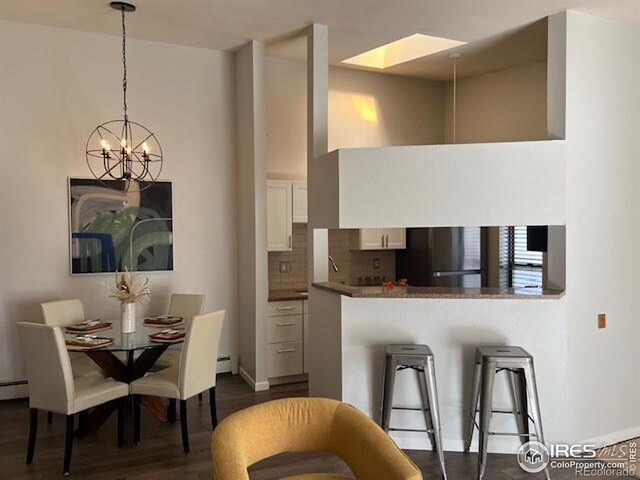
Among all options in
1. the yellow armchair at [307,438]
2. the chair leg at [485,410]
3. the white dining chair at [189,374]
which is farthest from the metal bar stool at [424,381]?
the white dining chair at [189,374]

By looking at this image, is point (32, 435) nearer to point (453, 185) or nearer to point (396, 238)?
point (453, 185)

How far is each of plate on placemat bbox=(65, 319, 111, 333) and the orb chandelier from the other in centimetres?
135

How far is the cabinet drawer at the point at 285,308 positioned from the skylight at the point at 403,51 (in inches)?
104

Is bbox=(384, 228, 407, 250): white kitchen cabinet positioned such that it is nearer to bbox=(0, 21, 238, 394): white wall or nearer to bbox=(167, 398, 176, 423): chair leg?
bbox=(0, 21, 238, 394): white wall

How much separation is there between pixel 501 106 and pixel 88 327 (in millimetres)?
4755

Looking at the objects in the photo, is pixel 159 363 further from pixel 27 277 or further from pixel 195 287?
pixel 27 277

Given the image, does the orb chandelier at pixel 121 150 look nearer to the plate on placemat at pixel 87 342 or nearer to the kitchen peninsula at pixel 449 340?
the plate on placemat at pixel 87 342

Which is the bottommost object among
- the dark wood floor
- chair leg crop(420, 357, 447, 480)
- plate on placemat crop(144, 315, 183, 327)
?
the dark wood floor

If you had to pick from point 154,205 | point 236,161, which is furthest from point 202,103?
point 154,205

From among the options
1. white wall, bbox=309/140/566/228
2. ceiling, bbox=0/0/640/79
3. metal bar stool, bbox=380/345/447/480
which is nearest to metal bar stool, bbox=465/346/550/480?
metal bar stool, bbox=380/345/447/480

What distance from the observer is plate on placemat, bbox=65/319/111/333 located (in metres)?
4.04

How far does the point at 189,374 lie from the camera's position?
3.76 m

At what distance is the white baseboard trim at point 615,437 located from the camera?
3.98m

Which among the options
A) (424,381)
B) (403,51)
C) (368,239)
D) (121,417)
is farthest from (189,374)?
(403,51)
